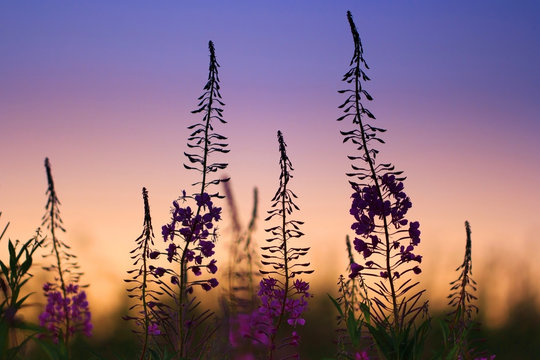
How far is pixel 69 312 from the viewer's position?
25.0 feet

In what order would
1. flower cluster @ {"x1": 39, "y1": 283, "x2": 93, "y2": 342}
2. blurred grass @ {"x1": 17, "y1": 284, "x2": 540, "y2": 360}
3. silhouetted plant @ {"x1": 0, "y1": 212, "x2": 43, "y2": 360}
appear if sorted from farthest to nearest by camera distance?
blurred grass @ {"x1": 17, "y1": 284, "x2": 540, "y2": 360}, flower cluster @ {"x1": 39, "y1": 283, "x2": 93, "y2": 342}, silhouetted plant @ {"x1": 0, "y1": 212, "x2": 43, "y2": 360}

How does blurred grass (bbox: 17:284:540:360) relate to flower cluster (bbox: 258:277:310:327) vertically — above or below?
below

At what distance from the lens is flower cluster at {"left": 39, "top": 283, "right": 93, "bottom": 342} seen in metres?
7.46

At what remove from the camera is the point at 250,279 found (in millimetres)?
6527

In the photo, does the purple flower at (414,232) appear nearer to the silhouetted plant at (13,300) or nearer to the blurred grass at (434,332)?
the silhouetted plant at (13,300)

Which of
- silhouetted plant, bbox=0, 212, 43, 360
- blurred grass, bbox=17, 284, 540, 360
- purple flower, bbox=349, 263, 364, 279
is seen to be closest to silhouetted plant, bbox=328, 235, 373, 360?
purple flower, bbox=349, 263, 364, 279

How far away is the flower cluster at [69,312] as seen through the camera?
24.5 feet

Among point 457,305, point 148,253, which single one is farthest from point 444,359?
point 148,253

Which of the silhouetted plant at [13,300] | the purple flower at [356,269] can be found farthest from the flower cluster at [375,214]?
the silhouetted plant at [13,300]

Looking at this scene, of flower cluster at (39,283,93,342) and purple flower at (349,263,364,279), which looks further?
flower cluster at (39,283,93,342)

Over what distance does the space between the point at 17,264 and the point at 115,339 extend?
9.11m

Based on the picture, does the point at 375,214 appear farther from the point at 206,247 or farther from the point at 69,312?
the point at 69,312

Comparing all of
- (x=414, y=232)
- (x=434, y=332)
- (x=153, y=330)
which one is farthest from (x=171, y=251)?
(x=434, y=332)

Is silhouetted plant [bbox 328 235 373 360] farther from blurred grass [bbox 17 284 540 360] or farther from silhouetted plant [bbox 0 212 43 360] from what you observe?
blurred grass [bbox 17 284 540 360]
